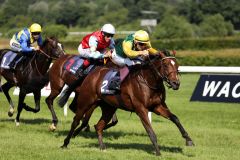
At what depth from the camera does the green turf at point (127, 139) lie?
894cm

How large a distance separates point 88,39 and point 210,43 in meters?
39.8

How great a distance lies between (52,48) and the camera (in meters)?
12.8

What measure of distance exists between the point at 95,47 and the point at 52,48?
2.34m

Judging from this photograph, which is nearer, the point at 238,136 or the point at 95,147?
the point at 95,147

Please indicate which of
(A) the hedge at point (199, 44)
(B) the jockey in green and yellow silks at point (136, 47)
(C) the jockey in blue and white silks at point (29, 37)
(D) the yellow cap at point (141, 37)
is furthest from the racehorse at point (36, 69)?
(A) the hedge at point (199, 44)

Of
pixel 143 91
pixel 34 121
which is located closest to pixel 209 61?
pixel 34 121

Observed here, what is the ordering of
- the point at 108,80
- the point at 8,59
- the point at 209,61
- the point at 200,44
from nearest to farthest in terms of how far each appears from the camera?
the point at 108,80
the point at 8,59
the point at 209,61
the point at 200,44

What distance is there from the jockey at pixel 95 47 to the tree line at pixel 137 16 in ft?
164

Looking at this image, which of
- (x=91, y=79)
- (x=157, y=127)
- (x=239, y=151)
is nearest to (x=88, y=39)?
(x=91, y=79)

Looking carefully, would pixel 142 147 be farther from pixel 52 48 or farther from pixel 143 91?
pixel 52 48

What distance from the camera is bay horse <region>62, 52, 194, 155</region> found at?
8.82m

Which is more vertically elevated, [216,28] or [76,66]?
[76,66]

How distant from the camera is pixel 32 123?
1336cm

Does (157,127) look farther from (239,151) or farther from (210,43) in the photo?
(210,43)
